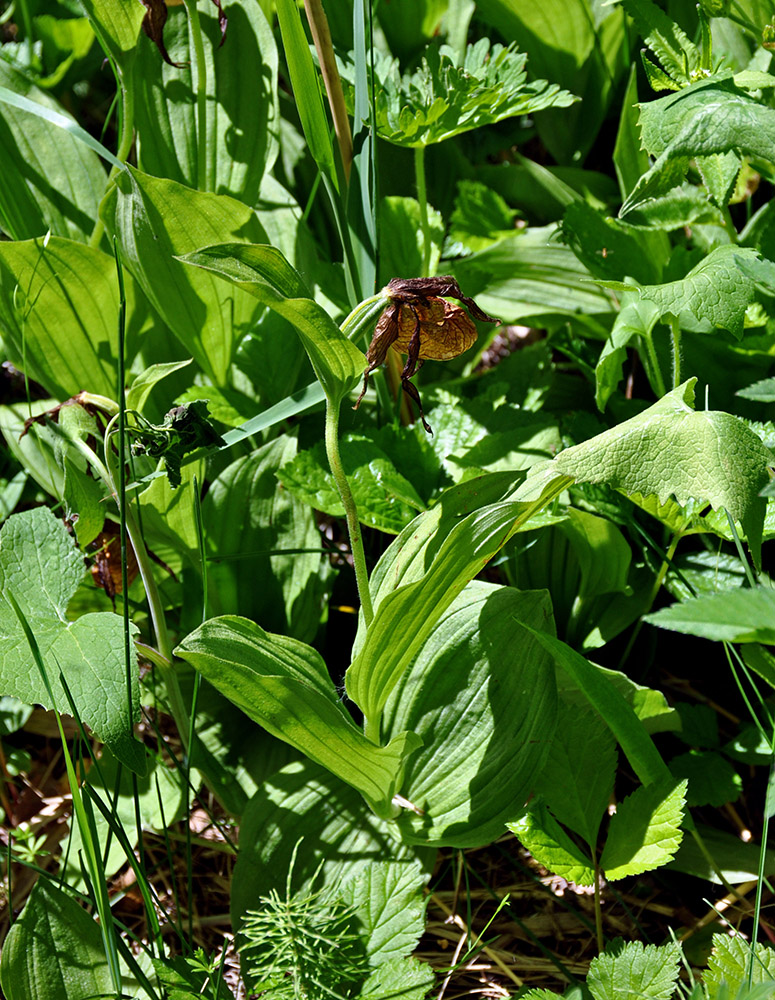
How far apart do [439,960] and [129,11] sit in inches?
60.4

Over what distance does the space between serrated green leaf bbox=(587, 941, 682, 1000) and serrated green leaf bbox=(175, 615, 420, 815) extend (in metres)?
0.33

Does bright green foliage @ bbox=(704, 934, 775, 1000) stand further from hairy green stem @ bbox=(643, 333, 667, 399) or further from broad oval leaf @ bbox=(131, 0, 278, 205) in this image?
broad oval leaf @ bbox=(131, 0, 278, 205)

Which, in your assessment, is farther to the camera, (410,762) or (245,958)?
(410,762)

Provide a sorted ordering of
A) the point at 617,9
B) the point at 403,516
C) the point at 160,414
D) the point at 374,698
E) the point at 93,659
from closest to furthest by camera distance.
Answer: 1. the point at 93,659
2. the point at 374,698
3. the point at 403,516
4. the point at 160,414
5. the point at 617,9

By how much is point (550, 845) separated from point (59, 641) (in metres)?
0.65

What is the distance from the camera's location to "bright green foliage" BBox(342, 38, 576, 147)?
1.25 m

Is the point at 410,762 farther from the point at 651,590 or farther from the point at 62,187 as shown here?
the point at 62,187

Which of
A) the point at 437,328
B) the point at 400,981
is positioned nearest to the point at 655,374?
the point at 437,328

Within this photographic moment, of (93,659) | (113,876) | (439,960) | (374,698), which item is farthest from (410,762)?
(113,876)

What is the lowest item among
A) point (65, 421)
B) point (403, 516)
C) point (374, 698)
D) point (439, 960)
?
point (439, 960)

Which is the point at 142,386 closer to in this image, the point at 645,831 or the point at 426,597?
the point at 426,597

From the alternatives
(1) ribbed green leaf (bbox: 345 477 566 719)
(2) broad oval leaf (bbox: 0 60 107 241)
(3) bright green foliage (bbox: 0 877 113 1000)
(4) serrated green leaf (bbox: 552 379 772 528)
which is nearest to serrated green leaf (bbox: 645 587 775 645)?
(4) serrated green leaf (bbox: 552 379 772 528)

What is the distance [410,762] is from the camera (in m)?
1.22

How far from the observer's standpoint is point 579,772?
1.16 metres
